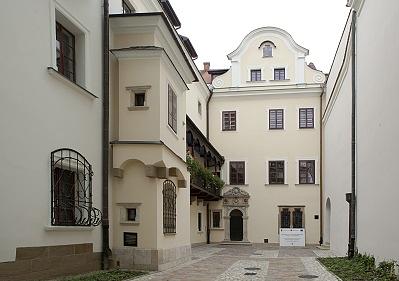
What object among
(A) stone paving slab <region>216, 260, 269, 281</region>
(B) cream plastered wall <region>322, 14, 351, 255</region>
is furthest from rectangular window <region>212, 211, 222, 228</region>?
(A) stone paving slab <region>216, 260, 269, 281</region>

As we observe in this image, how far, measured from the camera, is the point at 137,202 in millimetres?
13109

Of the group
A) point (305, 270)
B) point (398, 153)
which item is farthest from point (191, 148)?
point (398, 153)

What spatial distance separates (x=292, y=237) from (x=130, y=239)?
62.8ft

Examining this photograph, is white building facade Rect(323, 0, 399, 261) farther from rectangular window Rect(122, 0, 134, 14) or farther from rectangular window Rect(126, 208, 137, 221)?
rectangular window Rect(122, 0, 134, 14)

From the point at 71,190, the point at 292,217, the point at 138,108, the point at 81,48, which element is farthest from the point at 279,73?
the point at 71,190

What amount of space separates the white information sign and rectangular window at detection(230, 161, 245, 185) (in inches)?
212

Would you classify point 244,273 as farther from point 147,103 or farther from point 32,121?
point 32,121

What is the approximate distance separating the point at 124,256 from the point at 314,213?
22368mm

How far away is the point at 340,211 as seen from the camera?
2098 centimetres

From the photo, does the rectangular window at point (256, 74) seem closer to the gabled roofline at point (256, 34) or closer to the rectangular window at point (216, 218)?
the gabled roofline at point (256, 34)

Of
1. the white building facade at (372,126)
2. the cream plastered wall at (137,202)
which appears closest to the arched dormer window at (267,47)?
the white building facade at (372,126)

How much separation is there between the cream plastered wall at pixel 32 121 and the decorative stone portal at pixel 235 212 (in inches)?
925

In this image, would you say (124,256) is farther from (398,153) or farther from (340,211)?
(340,211)

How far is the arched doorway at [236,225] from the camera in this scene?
34119 mm
